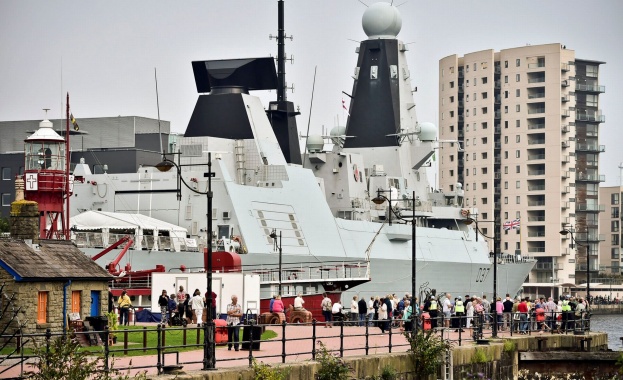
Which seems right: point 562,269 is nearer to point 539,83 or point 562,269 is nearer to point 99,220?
point 539,83

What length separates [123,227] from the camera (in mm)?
52625

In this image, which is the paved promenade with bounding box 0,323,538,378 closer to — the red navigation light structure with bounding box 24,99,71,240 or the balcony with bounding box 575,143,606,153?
the red navigation light structure with bounding box 24,99,71,240

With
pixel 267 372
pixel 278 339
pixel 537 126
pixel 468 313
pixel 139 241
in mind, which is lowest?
pixel 468 313

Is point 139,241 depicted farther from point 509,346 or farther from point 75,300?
point 75,300

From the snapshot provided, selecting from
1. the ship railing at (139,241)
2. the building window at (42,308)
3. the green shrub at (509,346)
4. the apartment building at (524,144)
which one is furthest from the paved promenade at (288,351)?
the apartment building at (524,144)

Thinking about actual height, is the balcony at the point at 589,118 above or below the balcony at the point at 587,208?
above

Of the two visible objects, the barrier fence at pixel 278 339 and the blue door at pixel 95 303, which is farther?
the blue door at pixel 95 303

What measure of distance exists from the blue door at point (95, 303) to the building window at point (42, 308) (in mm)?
2079

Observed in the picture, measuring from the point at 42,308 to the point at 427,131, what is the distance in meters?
51.8

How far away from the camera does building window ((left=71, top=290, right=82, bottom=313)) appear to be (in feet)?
96.8

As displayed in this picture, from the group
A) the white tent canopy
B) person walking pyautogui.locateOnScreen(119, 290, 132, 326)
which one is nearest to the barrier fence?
person walking pyautogui.locateOnScreen(119, 290, 132, 326)

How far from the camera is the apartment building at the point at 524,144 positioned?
124250 mm

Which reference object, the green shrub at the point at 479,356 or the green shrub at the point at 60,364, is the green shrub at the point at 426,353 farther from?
the green shrub at the point at 60,364

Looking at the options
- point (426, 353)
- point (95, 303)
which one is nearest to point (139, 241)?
point (95, 303)
